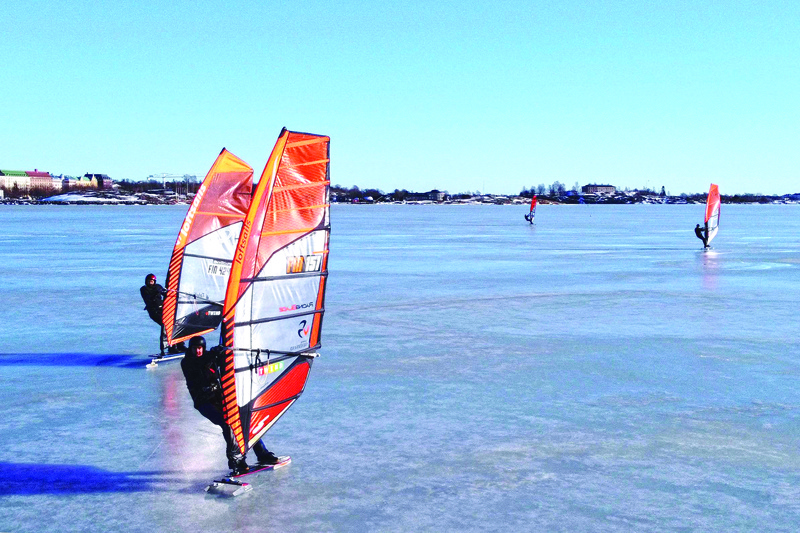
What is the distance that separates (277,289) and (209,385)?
1.12 m

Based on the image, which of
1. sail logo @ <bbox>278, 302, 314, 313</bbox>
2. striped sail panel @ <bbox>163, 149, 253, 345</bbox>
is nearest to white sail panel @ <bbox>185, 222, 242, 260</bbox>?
striped sail panel @ <bbox>163, 149, 253, 345</bbox>

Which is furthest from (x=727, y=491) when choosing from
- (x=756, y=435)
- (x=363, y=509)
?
(x=363, y=509)

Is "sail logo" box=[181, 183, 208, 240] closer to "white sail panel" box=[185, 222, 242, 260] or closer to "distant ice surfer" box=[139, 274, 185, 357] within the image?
"white sail panel" box=[185, 222, 242, 260]

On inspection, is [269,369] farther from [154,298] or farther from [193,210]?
[193,210]

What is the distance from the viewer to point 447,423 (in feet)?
28.2

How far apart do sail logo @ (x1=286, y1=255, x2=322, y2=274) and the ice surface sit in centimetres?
169

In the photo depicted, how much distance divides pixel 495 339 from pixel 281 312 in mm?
6558

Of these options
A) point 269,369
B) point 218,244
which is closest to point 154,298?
point 218,244

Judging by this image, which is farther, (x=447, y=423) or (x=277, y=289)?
(x=447, y=423)

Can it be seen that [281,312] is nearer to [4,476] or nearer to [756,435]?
[4,476]

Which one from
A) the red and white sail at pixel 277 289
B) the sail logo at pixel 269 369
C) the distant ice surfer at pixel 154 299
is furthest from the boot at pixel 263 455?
the distant ice surfer at pixel 154 299

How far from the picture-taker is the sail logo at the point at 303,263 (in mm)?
7539

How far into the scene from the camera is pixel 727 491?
21.9 feet

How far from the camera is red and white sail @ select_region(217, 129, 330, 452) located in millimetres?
6910
